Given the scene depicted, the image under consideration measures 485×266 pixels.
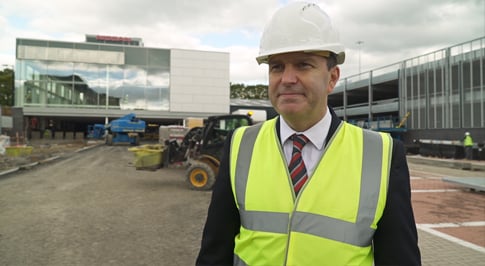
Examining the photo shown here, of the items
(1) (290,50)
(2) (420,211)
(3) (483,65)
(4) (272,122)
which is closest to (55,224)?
(4) (272,122)

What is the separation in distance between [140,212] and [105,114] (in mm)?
31572

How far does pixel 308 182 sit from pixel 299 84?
429mm

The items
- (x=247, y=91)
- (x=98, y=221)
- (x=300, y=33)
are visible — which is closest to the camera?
(x=300, y=33)

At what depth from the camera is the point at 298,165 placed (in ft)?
5.09

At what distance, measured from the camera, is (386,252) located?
1.39m

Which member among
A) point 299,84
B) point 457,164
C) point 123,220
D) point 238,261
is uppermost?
point 299,84

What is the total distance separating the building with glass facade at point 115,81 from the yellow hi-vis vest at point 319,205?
3664 cm

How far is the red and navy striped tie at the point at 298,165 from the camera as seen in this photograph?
4.90 feet

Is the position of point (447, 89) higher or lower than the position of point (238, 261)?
higher

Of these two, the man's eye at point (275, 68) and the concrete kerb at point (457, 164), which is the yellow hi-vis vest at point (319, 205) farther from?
the concrete kerb at point (457, 164)

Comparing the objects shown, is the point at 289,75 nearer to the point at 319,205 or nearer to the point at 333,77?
the point at 333,77

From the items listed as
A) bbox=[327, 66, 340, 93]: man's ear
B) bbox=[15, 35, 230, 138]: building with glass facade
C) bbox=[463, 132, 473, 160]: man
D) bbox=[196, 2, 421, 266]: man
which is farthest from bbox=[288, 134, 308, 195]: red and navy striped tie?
bbox=[15, 35, 230, 138]: building with glass facade

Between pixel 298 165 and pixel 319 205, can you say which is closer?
pixel 319 205

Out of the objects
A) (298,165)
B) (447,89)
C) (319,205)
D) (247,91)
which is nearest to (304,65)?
(298,165)
